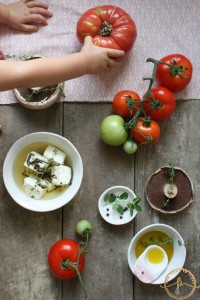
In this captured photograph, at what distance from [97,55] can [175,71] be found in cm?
18

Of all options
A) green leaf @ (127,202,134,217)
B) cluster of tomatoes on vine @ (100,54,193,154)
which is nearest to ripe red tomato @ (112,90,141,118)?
cluster of tomatoes on vine @ (100,54,193,154)

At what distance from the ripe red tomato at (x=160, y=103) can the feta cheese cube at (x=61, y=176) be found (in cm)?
23

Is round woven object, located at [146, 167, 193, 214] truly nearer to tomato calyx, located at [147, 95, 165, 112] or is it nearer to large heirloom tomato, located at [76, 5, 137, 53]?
tomato calyx, located at [147, 95, 165, 112]

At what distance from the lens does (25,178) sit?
42.9 inches

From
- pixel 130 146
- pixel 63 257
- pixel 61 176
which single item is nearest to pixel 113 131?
pixel 130 146

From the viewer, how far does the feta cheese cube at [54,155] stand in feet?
3.57

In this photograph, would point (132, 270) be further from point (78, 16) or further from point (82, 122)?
point (78, 16)

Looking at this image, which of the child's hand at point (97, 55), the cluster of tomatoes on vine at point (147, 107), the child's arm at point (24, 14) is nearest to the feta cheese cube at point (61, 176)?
the cluster of tomatoes on vine at point (147, 107)

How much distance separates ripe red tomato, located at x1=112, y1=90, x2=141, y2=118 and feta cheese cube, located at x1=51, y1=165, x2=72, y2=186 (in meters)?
0.18

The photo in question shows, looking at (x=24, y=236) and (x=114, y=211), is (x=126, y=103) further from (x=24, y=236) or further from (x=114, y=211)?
(x=24, y=236)

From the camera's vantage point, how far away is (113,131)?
107cm

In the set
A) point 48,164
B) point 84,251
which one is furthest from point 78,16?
point 84,251

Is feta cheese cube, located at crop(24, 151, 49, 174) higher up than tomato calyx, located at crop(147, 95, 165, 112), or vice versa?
tomato calyx, located at crop(147, 95, 165, 112)

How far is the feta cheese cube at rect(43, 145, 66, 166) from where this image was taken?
1.09 meters
